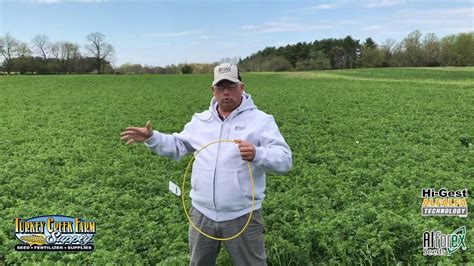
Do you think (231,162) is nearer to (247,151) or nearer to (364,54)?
(247,151)

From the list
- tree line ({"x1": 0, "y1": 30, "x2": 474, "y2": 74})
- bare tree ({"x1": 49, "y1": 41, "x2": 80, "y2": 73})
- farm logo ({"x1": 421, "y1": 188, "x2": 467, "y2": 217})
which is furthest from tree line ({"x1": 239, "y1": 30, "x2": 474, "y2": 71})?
farm logo ({"x1": 421, "y1": 188, "x2": 467, "y2": 217})

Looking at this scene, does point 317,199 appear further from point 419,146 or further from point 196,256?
point 419,146

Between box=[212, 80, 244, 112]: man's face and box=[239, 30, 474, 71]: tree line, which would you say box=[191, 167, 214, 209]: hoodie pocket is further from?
box=[239, 30, 474, 71]: tree line

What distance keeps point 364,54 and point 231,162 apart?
10707 centimetres

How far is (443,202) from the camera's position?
6758 mm

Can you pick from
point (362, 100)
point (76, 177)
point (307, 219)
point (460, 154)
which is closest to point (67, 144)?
point (76, 177)

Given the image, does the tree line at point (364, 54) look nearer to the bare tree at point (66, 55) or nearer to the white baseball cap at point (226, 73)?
the bare tree at point (66, 55)

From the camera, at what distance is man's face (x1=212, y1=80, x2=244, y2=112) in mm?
3756

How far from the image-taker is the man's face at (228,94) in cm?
376

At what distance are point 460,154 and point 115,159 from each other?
8.70 m

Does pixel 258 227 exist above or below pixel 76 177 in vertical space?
above

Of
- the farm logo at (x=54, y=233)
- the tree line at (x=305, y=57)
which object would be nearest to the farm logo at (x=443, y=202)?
the farm logo at (x=54, y=233)

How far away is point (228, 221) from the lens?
376 centimetres

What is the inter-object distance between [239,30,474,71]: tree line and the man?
9472 centimetres
